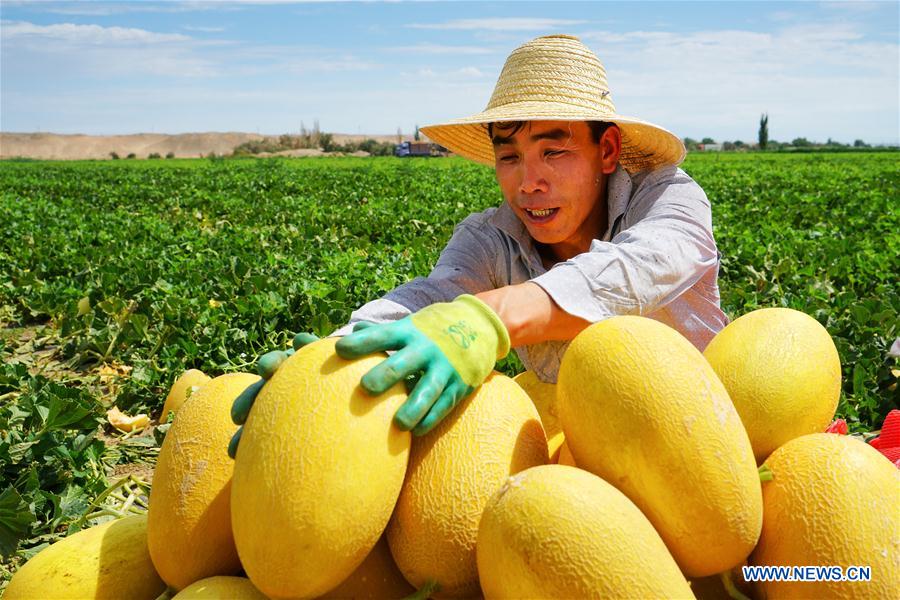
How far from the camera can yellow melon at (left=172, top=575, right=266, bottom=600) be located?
130 cm

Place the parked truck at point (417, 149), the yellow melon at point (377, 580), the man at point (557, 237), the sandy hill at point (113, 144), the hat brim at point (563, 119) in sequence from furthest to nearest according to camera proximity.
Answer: the sandy hill at point (113, 144) → the parked truck at point (417, 149) → the hat brim at point (563, 119) → the man at point (557, 237) → the yellow melon at point (377, 580)

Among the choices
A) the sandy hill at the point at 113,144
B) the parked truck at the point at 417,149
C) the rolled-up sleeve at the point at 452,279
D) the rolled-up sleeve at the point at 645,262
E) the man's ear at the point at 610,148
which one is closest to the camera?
the rolled-up sleeve at the point at 645,262

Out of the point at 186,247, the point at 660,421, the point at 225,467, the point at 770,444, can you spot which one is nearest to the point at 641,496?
the point at 660,421

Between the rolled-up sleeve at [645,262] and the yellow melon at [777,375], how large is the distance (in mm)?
332

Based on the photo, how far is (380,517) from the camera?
4.15ft

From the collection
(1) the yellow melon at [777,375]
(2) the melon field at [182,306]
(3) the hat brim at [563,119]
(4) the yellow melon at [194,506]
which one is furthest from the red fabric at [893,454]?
(2) the melon field at [182,306]

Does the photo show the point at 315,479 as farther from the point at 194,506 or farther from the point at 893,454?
the point at 893,454

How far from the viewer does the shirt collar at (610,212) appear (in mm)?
2490

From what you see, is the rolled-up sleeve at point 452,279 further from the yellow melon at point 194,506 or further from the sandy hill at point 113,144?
the sandy hill at point 113,144

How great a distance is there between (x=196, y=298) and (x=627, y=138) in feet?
13.3

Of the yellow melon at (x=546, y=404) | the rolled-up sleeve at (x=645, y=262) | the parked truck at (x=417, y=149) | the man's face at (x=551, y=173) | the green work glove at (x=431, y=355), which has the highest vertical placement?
the parked truck at (x=417, y=149)

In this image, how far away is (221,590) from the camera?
1311 millimetres

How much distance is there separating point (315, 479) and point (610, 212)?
5.33 feet

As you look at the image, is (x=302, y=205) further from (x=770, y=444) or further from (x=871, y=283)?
(x=770, y=444)
